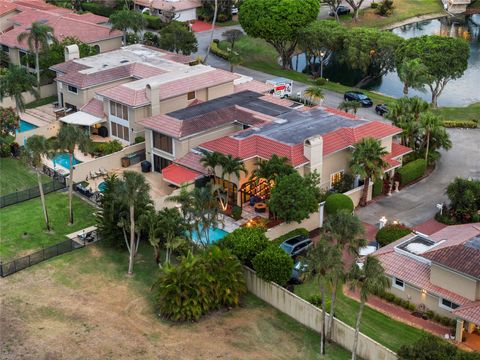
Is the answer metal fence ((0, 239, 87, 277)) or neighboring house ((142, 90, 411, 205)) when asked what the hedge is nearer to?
neighboring house ((142, 90, 411, 205))

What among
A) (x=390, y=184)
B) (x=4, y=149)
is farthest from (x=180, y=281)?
(x=4, y=149)

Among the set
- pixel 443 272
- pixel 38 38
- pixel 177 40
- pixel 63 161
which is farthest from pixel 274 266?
pixel 177 40

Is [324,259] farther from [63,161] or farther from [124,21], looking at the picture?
[124,21]

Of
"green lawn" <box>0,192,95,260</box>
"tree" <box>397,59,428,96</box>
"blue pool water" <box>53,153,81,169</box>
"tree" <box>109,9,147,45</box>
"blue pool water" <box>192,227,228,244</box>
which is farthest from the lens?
"tree" <box>109,9,147,45</box>

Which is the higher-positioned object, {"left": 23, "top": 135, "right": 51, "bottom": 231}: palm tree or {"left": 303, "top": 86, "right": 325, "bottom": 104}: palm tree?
{"left": 23, "top": 135, "right": 51, "bottom": 231}: palm tree

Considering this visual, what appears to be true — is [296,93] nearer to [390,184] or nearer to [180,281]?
[390,184]

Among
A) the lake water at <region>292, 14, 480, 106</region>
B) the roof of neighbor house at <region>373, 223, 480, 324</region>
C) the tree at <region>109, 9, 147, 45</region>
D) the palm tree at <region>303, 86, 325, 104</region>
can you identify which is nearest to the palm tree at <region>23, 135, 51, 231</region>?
the roof of neighbor house at <region>373, 223, 480, 324</region>

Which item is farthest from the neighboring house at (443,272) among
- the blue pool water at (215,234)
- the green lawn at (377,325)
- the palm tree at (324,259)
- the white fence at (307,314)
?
the blue pool water at (215,234)
